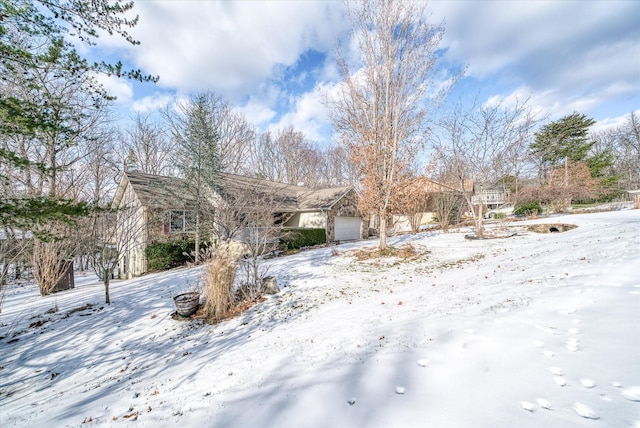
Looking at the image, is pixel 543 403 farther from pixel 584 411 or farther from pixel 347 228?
pixel 347 228

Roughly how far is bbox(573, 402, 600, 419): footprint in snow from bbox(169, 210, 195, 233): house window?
588 inches

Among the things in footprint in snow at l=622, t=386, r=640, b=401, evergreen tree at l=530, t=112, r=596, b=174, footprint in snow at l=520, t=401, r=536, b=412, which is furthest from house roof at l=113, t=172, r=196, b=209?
evergreen tree at l=530, t=112, r=596, b=174

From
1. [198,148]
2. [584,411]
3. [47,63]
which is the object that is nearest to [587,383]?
[584,411]

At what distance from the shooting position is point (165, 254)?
1259 cm

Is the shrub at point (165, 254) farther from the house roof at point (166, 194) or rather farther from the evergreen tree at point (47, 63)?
the evergreen tree at point (47, 63)

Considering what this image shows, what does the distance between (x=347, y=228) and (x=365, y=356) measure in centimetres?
1707

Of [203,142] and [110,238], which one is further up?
[203,142]

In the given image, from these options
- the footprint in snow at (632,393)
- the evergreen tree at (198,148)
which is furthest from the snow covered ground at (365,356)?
the evergreen tree at (198,148)

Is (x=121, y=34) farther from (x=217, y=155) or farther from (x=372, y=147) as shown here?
(x=217, y=155)

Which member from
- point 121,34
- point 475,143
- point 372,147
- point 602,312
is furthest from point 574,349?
point 475,143

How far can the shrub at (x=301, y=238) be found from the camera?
15491mm

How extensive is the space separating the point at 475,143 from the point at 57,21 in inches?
640

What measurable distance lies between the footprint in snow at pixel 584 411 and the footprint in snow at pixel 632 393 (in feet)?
1.20

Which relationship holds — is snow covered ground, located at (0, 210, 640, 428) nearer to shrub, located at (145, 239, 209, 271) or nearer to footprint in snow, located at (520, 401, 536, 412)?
footprint in snow, located at (520, 401, 536, 412)
